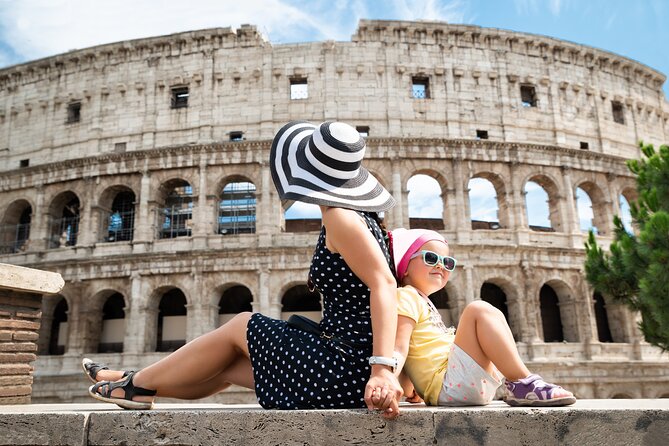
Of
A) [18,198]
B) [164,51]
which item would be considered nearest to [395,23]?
[164,51]

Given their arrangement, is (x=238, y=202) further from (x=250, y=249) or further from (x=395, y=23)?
(x=395, y=23)

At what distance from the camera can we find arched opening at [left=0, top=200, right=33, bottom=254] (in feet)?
73.5

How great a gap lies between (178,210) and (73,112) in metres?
6.35

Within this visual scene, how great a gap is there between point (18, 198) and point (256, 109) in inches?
431

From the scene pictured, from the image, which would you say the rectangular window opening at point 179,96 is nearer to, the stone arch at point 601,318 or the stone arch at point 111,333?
the stone arch at point 111,333

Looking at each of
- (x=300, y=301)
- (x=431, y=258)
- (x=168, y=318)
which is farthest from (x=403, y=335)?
(x=168, y=318)

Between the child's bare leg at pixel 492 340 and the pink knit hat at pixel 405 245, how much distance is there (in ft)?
1.70

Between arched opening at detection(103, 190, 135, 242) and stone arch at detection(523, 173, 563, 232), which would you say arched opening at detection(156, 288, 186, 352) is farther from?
stone arch at detection(523, 173, 563, 232)

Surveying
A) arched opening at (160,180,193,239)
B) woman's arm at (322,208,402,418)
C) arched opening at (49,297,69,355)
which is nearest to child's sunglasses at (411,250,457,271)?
woman's arm at (322,208,402,418)

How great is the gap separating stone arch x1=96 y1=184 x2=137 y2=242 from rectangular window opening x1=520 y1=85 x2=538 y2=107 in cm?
1662

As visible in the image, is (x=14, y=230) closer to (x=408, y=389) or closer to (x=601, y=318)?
(x=408, y=389)

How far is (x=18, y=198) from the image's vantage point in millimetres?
22406

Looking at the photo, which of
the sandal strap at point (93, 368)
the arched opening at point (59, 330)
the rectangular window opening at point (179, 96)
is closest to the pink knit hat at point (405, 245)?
the sandal strap at point (93, 368)

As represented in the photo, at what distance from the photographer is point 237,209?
2348cm
